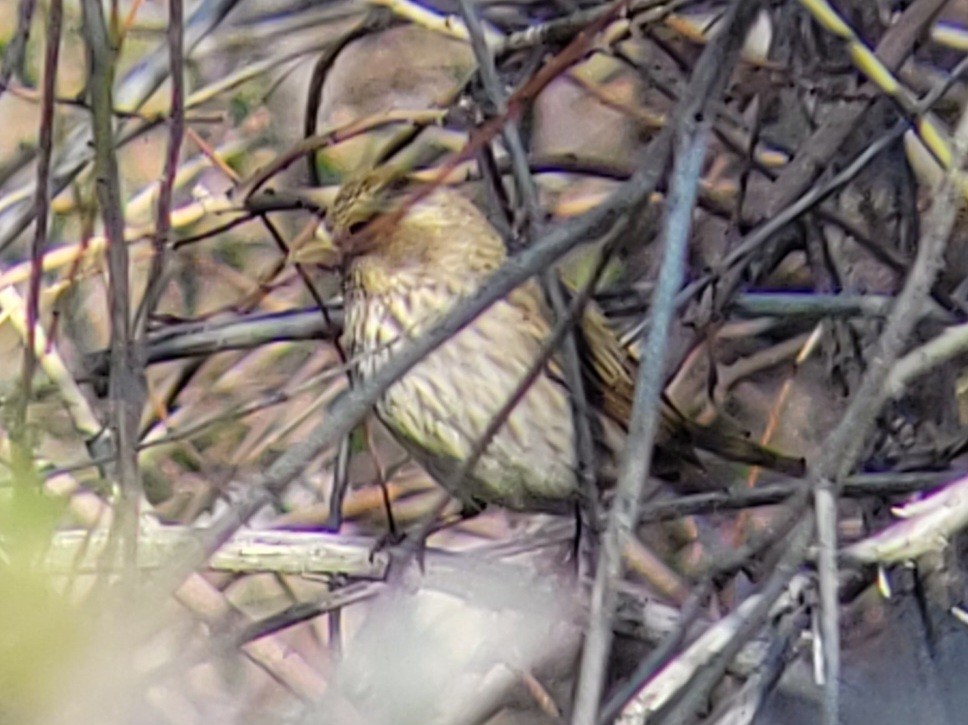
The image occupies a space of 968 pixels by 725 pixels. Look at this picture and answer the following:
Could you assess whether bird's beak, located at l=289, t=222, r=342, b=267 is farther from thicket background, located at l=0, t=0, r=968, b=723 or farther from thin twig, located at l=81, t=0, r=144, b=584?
thin twig, located at l=81, t=0, r=144, b=584

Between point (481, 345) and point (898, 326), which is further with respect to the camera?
point (481, 345)

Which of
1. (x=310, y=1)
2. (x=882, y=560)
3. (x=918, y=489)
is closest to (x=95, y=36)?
(x=882, y=560)

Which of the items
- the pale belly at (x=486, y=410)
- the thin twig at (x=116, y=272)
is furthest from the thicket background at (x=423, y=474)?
the pale belly at (x=486, y=410)

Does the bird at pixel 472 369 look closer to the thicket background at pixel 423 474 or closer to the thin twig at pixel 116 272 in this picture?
the thicket background at pixel 423 474

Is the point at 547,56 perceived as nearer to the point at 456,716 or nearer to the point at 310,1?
the point at 456,716

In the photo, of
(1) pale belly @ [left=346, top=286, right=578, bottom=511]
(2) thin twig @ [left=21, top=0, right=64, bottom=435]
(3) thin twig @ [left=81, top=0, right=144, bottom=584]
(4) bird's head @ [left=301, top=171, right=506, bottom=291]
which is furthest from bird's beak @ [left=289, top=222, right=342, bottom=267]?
(3) thin twig @ [left=81, top=0, right=144, bottom=584]

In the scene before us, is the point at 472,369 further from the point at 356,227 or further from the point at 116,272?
the point at 116,272

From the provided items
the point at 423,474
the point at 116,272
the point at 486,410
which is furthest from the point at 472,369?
the point at 116,272
